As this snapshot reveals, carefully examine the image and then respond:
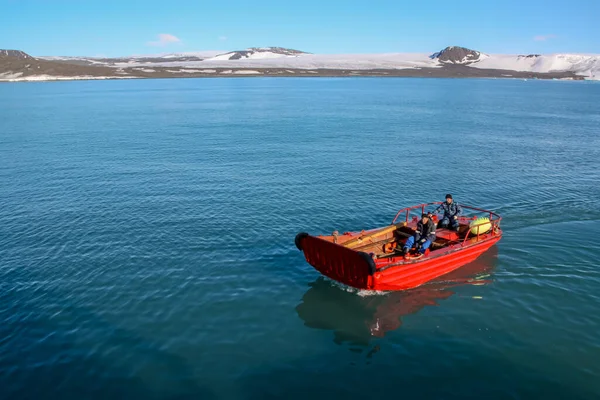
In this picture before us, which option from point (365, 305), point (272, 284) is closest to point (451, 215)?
point (365, 305)

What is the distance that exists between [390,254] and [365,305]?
3137 mm

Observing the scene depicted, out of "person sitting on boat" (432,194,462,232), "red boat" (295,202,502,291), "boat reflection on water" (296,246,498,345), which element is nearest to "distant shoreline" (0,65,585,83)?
"person sitting on boat" (432,194,462,232)

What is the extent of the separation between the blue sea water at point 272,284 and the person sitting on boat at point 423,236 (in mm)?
1609

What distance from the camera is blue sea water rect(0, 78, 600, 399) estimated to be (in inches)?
473

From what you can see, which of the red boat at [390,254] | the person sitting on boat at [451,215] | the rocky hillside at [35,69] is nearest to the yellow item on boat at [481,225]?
the red boat at [390,254]

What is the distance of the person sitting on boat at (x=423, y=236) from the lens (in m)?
17.0

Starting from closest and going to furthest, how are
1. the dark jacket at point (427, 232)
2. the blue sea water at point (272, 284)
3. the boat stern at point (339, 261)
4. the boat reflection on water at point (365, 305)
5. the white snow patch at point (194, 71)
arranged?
1. the blue sea water at point (272, 284)
2. the boat reflection on water at point (365, 305)
3. the boat stern at point (339, 261)
4. the dark jacket at point (427, 232)
5. the white snow patch at point (194, 71)

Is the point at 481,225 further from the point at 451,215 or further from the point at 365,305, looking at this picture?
the point at 365,305

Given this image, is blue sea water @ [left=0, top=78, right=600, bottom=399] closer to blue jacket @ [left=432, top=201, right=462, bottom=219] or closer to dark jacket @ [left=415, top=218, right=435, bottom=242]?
dark jacket @ [left=415, top=218, right=435, bottom=242]

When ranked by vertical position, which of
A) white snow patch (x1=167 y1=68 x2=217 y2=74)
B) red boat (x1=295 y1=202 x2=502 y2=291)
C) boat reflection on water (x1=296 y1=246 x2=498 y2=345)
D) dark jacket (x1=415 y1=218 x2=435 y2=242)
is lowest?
boat reflection on water (x1=296 y1=246 x2=498 y2=345)

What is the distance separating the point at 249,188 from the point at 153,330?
612 inches

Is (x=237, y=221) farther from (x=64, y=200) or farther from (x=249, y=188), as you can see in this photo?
(x=64, y=200)

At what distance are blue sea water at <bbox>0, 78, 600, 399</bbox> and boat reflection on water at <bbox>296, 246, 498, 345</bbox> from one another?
0.07m

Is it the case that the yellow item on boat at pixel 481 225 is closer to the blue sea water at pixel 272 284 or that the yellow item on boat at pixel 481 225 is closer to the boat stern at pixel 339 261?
the blue sea water at pixel 272 284
